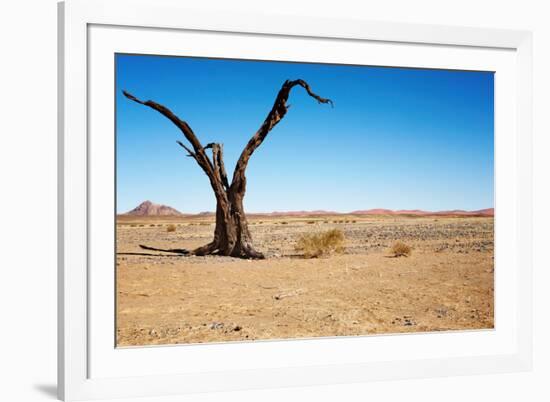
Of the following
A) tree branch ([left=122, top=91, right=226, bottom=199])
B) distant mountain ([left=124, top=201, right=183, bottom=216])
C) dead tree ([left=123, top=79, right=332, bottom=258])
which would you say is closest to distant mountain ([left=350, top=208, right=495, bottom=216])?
dead tree ([left=123, top=79, right=332, bottom=258])

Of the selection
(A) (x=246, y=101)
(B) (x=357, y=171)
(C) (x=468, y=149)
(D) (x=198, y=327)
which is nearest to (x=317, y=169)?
(B) (x=357, y=171)

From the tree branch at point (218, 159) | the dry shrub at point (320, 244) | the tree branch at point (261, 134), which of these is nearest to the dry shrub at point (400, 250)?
the dry shrub at point (320, 244)

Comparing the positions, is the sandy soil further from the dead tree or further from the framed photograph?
the dead tree

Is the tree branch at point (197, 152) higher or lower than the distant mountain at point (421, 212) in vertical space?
higher

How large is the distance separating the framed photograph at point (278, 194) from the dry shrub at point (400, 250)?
0.22ft

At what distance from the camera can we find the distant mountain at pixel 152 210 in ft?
17.9

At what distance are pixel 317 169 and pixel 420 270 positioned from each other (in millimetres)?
2001

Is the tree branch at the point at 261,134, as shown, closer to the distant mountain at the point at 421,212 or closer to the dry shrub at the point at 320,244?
the dry shrub at the point at 320,244

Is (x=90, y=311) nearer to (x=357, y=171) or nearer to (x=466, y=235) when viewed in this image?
(x=357, y=171)

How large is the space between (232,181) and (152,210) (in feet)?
3.73

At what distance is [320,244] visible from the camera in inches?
316

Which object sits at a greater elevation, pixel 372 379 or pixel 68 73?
pixel 68 73

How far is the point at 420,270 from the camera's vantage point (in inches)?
294

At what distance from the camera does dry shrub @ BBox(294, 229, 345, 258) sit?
781cm
